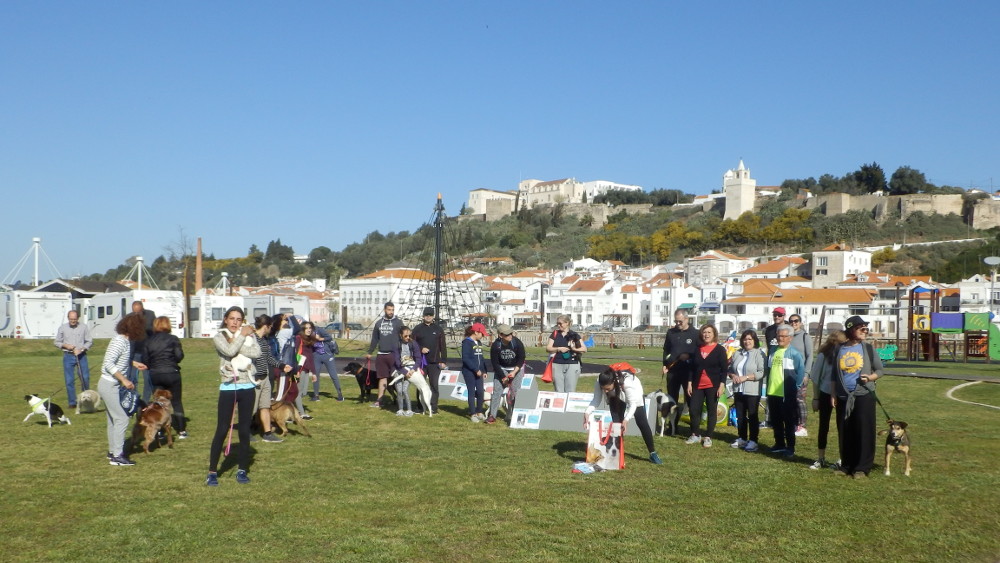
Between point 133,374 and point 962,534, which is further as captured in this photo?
point 133,374

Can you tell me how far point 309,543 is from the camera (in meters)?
6.15

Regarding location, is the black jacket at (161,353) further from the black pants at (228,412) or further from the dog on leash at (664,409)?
the dog on leash at (664,409)

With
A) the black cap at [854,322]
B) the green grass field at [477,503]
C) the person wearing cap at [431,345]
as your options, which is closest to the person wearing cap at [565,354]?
the green grass field at [477,503]

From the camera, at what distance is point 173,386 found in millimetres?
10359

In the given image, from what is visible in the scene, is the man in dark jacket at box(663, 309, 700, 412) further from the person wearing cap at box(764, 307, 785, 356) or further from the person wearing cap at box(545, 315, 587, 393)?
the person wearing cap at box(545, 315, 587, 393)

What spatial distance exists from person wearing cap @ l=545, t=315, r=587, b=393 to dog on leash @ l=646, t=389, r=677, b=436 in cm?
119

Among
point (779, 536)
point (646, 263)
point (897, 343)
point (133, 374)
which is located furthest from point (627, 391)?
point (646, 263)

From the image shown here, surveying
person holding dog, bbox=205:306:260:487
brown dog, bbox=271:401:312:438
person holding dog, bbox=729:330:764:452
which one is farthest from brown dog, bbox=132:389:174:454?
person holding dog, bbox=729:330:764:452

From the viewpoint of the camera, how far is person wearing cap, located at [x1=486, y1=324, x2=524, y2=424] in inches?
485

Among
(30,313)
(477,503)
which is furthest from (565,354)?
(30,313)

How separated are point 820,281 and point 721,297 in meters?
12.4

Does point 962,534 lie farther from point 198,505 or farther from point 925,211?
point 925,211

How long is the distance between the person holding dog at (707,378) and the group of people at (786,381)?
13 mm

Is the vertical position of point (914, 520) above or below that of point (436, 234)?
below
